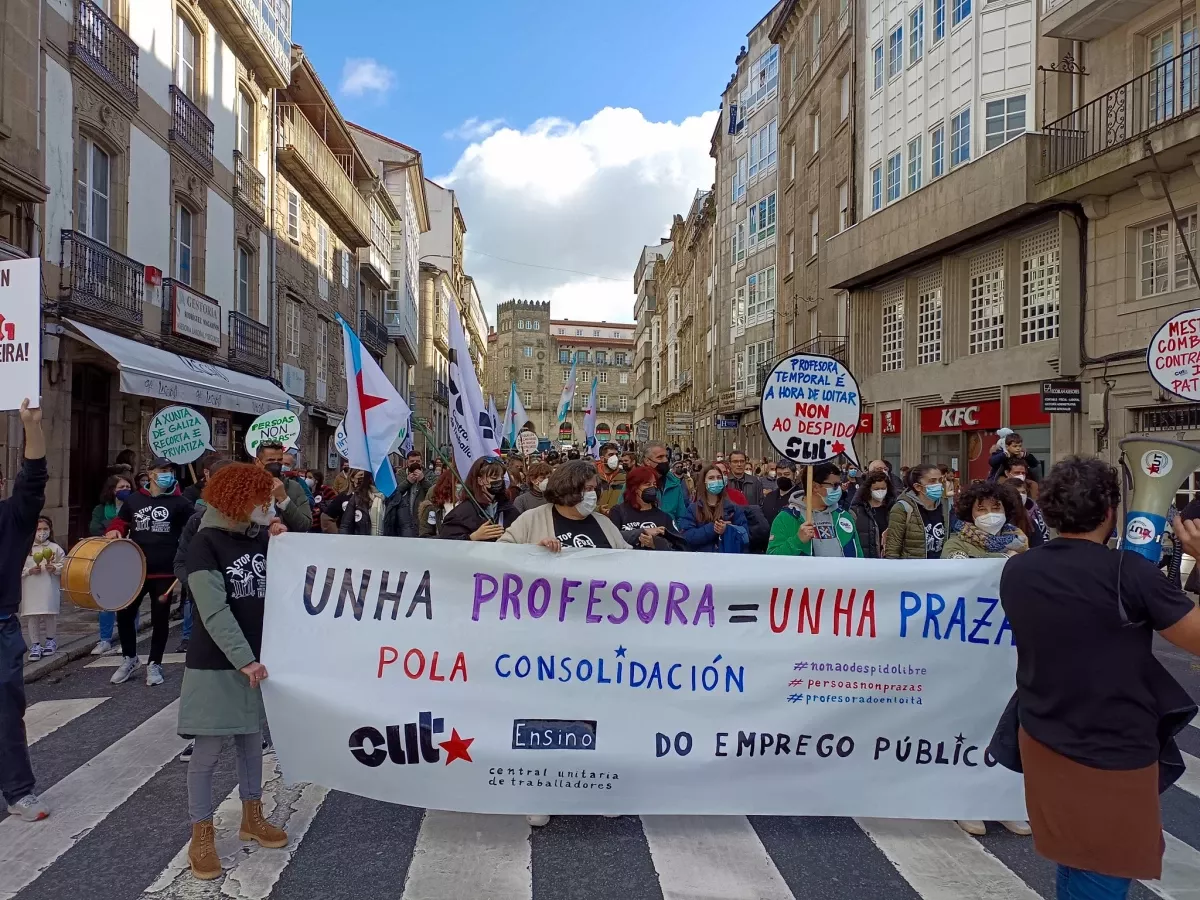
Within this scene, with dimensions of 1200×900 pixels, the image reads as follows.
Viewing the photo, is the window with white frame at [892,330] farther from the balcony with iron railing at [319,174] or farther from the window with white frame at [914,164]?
the balcony with iron railing at [319,174]

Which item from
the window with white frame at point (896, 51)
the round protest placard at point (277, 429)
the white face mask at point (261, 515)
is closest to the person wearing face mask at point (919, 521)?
the white face mask at point (261, 515)

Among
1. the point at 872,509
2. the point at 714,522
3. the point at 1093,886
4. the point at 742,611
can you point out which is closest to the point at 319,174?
the point at 872,509

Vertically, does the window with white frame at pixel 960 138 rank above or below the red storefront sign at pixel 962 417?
above

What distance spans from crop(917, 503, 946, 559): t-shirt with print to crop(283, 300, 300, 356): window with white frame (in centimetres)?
1981

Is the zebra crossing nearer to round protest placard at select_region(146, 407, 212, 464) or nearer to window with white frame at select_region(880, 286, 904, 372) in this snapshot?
round protest placard at select_region(146, 407, 212, 464)

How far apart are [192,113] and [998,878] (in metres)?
18.9

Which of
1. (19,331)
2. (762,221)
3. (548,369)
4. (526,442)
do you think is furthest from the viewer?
(548,369)

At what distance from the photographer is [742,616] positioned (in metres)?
4.23

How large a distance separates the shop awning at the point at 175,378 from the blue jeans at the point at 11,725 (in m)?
9.14

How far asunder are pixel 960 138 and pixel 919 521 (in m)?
14.5

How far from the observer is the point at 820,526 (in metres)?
6.57

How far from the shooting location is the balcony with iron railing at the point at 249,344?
19453 millimetres

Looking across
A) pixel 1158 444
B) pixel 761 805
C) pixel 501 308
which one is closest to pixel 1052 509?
pixel 1158 444

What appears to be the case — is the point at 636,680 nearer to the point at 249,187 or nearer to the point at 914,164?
the point at 914,164
